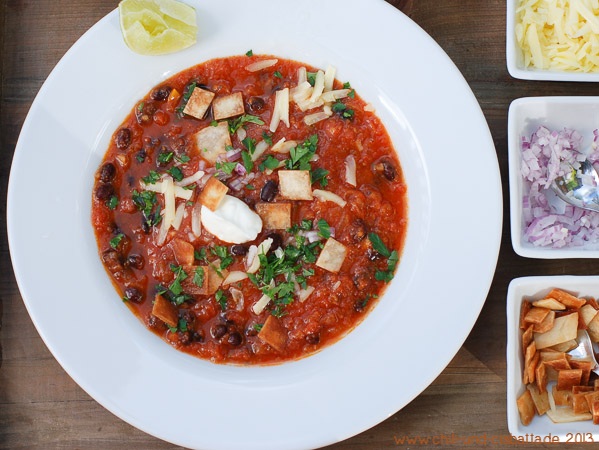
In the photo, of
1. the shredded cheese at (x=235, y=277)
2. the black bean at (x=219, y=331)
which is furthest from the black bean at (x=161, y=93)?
the black bean at (x=219, y=331)

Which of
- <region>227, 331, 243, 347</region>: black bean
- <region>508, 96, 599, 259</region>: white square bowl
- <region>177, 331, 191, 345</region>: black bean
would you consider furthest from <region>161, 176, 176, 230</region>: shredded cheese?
<region>508, 96, 599, 259</region>: white square bowl

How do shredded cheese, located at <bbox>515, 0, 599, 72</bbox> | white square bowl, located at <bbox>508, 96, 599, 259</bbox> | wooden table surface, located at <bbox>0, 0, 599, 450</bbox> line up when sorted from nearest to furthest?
white square bowl, located at <bbox>508, 96, 599, 259</bbox> < shredded cheese, located at <bbox>515, 0, 599, 72</bbox> < wooden table surface, located at <bbox>0, 0, 599, 450</bbox>

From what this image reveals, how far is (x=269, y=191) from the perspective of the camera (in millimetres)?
3893

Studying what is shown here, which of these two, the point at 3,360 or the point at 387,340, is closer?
the point at 387,340

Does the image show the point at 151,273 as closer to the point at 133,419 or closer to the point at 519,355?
the point at 133,419

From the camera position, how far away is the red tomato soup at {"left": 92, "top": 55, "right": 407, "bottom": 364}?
391cm

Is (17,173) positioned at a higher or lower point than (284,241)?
higher

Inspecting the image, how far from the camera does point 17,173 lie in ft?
12.4

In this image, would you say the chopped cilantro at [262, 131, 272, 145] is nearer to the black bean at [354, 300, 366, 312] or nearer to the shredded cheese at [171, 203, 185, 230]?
the shredded cheese at [171, 203, 185, 230]

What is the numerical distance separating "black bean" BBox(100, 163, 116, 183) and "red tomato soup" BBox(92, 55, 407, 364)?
17 millimetres

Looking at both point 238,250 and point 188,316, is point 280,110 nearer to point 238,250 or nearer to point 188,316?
point 238,250

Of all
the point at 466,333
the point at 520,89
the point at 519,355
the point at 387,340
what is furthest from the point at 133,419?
the point at 520,89

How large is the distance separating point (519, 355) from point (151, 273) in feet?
7.71

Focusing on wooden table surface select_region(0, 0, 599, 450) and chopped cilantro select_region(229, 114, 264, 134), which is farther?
wooden table surface select_region(0, 0, 599, 450)
